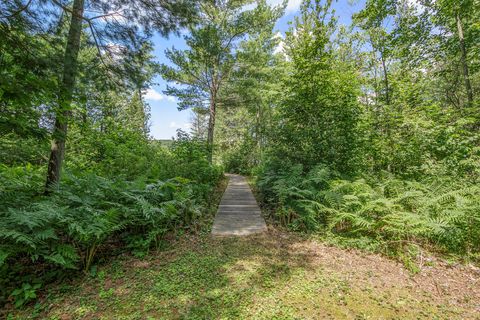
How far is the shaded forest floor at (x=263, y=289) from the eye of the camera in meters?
2.07

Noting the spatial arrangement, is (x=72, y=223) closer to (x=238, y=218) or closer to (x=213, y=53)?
(x=238, y=218)

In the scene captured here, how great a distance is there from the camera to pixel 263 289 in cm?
243

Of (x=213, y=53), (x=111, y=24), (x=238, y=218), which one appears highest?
(x=213, y=53)

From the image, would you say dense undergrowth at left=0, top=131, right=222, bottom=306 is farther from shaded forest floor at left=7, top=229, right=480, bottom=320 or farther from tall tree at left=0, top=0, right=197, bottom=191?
tall tree at left=0, top=0, right=197, bottom=191

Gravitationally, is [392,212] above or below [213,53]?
below

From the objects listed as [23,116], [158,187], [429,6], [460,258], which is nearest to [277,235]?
[158,187]

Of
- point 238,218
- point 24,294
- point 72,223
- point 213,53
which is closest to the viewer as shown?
point 24,294

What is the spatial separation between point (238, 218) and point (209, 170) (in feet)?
7.85

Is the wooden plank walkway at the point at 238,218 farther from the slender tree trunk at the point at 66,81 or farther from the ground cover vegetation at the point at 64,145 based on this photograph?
the slender tree trunk at the point at 66,81

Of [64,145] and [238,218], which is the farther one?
[238,218]

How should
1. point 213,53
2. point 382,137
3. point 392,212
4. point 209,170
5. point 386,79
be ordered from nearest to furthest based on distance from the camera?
point 392,212, point 382,137, point 386,79, point 209,170, point 213,53

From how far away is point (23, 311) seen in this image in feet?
6.64

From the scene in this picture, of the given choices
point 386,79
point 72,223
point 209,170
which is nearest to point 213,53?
point 209,170

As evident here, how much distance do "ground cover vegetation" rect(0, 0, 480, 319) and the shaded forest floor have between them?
29 mm
